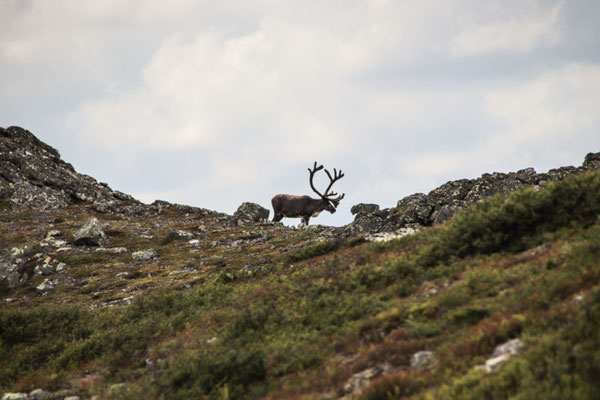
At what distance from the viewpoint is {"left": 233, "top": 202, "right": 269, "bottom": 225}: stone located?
5063cm

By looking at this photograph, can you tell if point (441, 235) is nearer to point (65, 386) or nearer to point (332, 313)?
point (332, 313)

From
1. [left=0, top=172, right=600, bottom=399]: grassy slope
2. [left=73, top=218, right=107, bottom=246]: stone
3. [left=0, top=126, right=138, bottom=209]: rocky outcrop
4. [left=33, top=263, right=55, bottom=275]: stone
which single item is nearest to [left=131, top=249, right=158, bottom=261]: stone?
[left=33, top=263, right=55, bottom=275]: stone

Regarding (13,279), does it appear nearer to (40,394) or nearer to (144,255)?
(144,255)

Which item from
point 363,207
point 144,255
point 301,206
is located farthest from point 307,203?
point 144,255

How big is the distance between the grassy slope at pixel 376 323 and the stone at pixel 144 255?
648 inches

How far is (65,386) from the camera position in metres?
10.2

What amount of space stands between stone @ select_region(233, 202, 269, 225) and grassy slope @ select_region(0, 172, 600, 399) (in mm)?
34185

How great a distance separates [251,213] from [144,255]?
854 inches

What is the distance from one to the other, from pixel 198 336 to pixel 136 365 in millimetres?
1700

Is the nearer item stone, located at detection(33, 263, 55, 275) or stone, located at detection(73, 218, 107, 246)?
stone, located at detection(33, 263, 55, 275)

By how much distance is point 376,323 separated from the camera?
880cm

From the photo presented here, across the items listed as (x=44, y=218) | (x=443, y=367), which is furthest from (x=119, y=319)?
(x=44, y=218)

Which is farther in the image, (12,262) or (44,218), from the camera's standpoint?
(44,218)

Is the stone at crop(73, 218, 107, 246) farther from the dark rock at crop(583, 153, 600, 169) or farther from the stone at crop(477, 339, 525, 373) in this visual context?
the dark rock at crop(583, 153, 600, 169)
